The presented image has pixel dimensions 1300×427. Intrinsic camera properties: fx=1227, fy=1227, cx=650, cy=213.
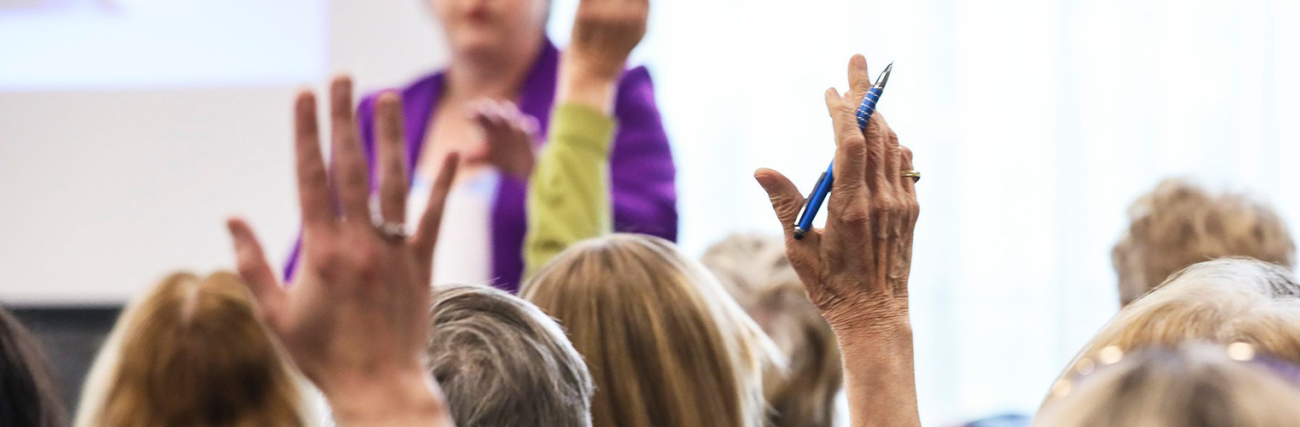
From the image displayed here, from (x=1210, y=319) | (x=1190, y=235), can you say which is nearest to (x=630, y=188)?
(x=1190, y=235)

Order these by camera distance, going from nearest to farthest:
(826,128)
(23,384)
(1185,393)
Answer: (1185,393) → (23,384) → (826,128)

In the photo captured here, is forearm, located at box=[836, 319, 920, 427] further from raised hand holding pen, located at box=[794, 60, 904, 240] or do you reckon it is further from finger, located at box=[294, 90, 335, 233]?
finger, located at box=[294, 90, 335, 233]

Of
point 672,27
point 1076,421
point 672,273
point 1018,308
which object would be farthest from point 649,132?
point 1018,308

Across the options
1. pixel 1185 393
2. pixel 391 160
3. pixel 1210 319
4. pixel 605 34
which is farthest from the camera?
pixel 605 34

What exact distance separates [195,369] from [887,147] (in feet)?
1.79

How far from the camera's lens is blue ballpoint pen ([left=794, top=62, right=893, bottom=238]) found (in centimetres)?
92

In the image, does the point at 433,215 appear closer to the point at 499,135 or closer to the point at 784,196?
the point at 784,196

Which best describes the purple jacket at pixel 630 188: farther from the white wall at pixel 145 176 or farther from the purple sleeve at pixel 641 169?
the white wall at pixel 145 176

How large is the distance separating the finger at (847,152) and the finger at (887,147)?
0.03 meters

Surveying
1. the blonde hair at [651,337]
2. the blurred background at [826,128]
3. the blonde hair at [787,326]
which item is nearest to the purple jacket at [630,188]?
the blonde hair at [787,326]

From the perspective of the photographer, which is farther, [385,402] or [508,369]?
[508,369]

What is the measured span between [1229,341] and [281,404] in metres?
0.68

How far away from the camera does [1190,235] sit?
5.31 feet

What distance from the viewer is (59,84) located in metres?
3.43
